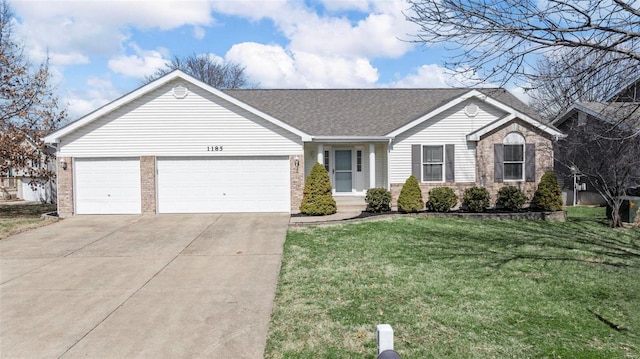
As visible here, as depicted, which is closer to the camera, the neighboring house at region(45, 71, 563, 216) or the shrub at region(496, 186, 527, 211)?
the neighboring house at region(45, 71, 563, 216)

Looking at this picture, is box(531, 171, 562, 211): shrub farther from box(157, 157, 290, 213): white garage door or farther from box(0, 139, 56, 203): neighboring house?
box(0, 139, 56, 203): neighboring house

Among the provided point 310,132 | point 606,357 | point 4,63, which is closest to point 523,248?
point 606,357

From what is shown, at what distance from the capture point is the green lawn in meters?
4.91

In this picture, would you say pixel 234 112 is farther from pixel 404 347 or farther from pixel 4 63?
pixel 404 347

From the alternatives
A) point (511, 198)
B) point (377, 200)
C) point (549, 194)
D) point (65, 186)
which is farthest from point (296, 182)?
point (549, 194)

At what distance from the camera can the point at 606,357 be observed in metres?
4.60

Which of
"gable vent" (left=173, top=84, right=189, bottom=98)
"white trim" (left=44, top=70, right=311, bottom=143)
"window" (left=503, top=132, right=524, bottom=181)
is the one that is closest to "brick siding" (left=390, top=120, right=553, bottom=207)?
"window" (left=503, top=132, right=524, bottom=181)

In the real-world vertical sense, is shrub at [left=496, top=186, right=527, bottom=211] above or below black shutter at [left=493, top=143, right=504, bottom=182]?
below

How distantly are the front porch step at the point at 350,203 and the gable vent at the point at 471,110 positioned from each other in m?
5.24

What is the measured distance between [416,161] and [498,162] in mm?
3056

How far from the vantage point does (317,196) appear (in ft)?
47.9

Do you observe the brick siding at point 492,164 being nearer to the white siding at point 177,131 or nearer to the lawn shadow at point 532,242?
the lawn shadow at point 532,242

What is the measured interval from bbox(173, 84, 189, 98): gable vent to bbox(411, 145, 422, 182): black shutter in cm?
861

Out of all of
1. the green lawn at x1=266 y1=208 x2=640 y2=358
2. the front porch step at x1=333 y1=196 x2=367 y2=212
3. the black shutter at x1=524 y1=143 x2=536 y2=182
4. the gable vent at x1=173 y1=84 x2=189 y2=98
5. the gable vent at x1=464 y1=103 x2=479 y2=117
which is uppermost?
the gable vent at x1=173 y1=84 x2=189 y2=98
